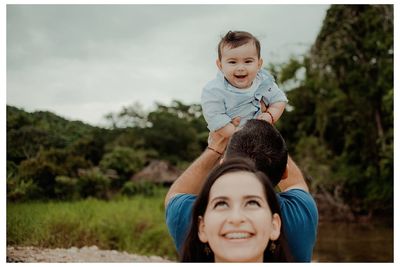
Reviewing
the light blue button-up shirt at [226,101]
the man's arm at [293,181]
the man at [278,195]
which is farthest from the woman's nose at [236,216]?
the light blue button-up shirt at [226,101]

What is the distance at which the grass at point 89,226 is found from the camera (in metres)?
5.81

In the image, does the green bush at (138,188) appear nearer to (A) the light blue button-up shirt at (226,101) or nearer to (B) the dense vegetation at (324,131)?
(B) the dense vegetation at (324,131)

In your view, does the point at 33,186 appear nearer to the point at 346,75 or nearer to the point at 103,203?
the point at 103,203

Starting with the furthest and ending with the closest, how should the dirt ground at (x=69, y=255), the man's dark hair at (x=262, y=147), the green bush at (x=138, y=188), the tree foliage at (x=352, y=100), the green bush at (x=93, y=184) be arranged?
the tree foliage at (x=352, y=100) < the green bush at (x=138, y=188) < the green bush at (x=93, y=184) < the dirt ground at (x=69, y=255) < the man's dark hair at (x=262, y=147)

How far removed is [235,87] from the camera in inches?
59.9

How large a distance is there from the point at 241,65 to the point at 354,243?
6914 mm

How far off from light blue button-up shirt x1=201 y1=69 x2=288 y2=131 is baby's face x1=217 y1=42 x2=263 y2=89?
0.02m

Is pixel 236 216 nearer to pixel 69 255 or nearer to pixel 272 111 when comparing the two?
pixel 272 111

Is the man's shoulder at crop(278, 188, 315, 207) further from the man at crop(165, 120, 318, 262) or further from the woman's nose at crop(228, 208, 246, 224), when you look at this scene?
the woman's nose at crop(228, 208, 246, 224)

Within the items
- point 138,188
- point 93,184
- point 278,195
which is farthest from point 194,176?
point 138,188

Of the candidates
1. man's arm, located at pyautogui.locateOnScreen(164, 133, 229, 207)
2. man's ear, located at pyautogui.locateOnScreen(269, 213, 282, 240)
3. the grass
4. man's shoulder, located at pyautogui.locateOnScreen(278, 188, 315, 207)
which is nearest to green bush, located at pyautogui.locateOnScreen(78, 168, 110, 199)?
the grass
